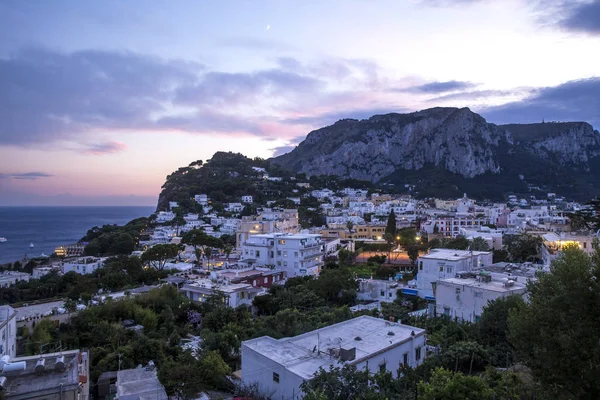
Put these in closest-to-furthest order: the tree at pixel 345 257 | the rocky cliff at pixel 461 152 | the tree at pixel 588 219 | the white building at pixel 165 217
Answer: the tree at pixel 588 219
the tree at pixel 345 257
the white building at pixel 165 217
the rocky cliff at pixel 461 152

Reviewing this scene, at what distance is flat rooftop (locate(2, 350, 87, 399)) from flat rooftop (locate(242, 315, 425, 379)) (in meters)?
4.26

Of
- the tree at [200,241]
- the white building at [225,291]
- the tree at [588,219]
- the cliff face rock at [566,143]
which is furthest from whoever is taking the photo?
the cliff face rock at [566,143]

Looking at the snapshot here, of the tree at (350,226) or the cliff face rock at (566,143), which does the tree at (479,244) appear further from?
the cliff face rock at (566,143)

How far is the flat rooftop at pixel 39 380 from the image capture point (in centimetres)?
759

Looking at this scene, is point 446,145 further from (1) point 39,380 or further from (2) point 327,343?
(1) point 39,380

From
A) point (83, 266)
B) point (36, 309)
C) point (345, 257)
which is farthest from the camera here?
point (83, 266)

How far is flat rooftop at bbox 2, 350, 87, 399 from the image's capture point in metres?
7.59

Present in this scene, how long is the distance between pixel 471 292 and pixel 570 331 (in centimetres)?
1140

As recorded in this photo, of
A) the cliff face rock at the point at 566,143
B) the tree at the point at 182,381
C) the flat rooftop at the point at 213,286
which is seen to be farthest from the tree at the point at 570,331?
the cliff face rock at the point at 566,143

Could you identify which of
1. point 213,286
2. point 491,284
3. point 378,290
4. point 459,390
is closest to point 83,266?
point 213,286

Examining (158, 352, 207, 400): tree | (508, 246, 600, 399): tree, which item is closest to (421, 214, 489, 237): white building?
(158, 352, 207, 400): tree

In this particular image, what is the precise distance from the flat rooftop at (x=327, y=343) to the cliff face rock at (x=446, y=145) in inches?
4669

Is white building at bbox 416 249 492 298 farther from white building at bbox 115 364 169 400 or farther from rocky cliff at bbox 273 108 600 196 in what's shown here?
rocky cliff at bbox 273 108 600 196

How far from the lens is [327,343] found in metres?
11.8
